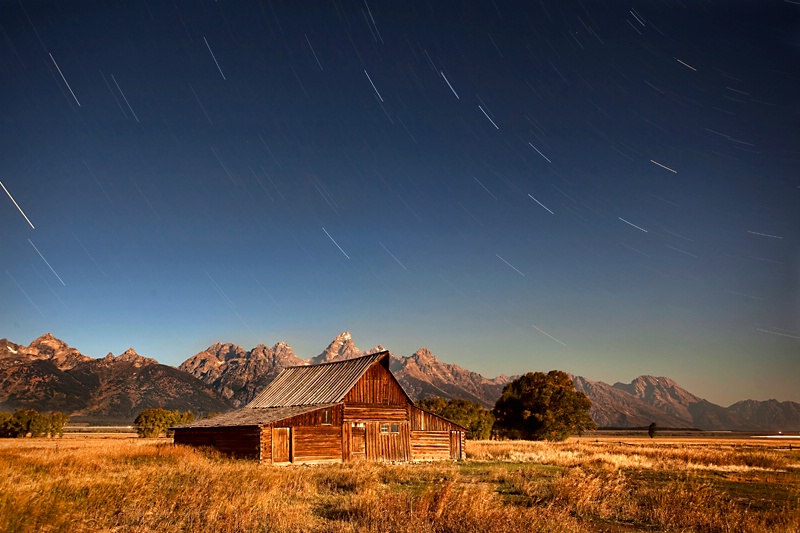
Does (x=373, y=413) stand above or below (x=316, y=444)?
above

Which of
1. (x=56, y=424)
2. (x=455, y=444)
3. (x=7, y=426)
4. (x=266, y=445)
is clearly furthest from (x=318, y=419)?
(x=56, y=424)

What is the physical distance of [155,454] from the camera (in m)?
32.2

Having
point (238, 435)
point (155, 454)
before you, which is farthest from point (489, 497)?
point (238, 435)

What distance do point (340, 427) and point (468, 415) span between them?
42.8 metres

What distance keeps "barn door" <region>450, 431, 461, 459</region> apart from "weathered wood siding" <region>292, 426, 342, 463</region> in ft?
30.7

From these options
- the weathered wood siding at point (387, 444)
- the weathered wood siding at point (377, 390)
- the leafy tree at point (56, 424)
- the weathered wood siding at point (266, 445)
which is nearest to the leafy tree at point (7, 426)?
the leafy tree at point (56, 424)

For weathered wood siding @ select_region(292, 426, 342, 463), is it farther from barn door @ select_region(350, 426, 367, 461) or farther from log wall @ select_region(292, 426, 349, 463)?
barn door @ select_region(350, 426, 367, 461)

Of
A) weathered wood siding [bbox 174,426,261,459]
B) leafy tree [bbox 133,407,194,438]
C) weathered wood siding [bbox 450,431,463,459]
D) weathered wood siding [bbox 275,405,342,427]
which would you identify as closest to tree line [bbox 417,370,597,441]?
weathered wood siding [bbox 450,431,463,459]

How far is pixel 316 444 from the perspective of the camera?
3716cm

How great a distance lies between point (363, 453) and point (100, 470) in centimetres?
1887

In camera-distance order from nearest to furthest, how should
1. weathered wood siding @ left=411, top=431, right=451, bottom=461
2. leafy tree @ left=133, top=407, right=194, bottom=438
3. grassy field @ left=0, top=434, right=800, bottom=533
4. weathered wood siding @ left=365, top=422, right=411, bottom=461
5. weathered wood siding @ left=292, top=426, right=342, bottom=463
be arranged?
grassy field @ left=0, top=434, right=800, bottom=533 < weathered wood siding @ left=292, top=426, right=342, bottom=463 < weathered wood siding @ left=365, top=422, right=411, bottom=461 < weathered wood siding @ left=411, top=431, right=451, bottom=461 < leafy tree @ left=133, top=407, right=194, bottom=438

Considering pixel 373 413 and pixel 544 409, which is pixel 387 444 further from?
pixel 544 409

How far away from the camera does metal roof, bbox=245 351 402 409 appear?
1629 inches

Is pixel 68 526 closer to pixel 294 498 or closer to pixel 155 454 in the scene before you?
pixel 294 498
